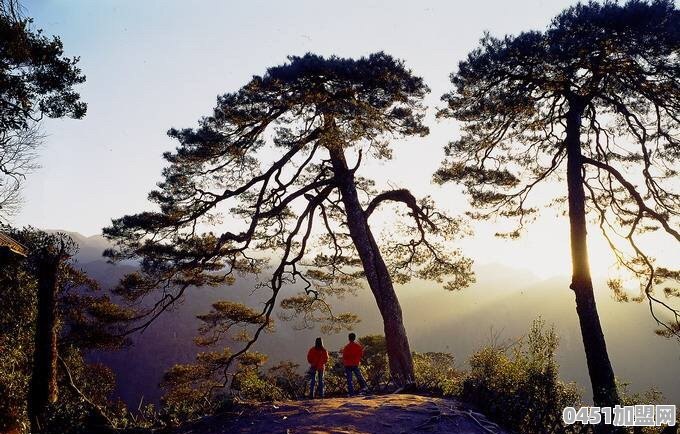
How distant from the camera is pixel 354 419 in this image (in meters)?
6.59

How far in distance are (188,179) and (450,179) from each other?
7878 mm

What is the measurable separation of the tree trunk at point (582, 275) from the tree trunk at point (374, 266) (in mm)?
4881

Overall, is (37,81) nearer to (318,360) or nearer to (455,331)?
(318,360)

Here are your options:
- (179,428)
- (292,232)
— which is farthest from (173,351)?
(179,428)

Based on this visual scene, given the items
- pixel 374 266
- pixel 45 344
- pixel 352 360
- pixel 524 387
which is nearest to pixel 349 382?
pixel 352 360

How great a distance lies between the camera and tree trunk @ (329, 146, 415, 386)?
44.4ft

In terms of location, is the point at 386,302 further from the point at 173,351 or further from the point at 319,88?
the point at 173,351

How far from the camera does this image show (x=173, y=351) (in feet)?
281

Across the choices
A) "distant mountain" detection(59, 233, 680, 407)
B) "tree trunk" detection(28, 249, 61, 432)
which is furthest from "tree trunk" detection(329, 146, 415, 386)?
"distant mountain" detection(59, 233, 680, 407)

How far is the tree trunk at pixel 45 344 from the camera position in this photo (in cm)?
861

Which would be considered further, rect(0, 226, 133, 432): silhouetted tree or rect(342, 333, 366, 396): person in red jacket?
rect(342, 333, 366, 396): person in red jacket

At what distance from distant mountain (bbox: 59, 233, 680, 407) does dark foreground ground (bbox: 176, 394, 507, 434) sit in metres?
70.8

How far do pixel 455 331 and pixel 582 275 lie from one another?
119766mm

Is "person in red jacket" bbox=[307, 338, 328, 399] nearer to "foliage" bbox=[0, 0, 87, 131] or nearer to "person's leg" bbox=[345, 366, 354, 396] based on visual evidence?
"person's leg" bbox=[345, 366, 354, 396]
